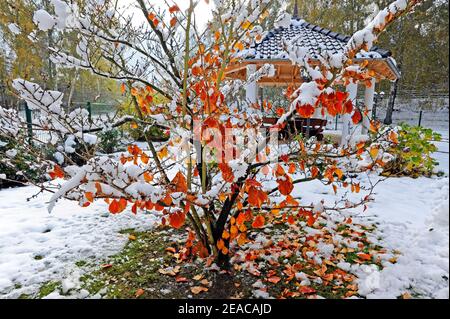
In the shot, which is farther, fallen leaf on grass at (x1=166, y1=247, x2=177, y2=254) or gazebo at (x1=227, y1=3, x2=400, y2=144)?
gazebo at (x1=227, y1=3, x2=400, y2=144)

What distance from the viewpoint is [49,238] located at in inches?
123

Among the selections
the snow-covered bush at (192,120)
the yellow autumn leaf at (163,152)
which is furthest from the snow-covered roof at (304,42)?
the yellow autumn leaf at (163,152)

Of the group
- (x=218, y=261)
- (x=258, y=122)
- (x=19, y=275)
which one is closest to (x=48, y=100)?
(x=19, y=275)

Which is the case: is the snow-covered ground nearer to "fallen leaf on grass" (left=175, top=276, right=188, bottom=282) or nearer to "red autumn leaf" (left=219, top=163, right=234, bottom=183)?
"fallen leaf on grass" (left=175, top=276, right=188, bottom=282)

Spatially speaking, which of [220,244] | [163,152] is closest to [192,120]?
[163,152]

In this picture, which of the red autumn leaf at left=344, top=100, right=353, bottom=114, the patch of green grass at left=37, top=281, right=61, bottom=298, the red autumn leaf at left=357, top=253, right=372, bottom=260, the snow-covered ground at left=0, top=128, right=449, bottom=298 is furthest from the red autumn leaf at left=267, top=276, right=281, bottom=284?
the patch of green grass at left=37, top=281, right=61, bottom=298

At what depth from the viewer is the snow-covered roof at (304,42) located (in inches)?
221

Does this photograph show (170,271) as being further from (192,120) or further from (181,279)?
(192,120)

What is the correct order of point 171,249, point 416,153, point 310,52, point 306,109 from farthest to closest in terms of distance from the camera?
point 310,52 < point 416,153 < point 171,249 < point 306,109

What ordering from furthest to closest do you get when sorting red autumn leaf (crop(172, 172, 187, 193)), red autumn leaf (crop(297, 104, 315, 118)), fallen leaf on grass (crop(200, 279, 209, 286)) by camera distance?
fallen leaf on grass (crop(200, 279, 209, 286)) < red autumn leaf (crop(172, 172, 187, 193)) < red autumn leaf (crop(297, 104, 315, 118))

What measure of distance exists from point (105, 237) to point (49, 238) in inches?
24.1

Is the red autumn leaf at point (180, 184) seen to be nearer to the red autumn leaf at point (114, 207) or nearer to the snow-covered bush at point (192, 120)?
the snow-covered bush at point (192, 120)

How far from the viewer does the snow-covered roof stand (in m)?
5.62
